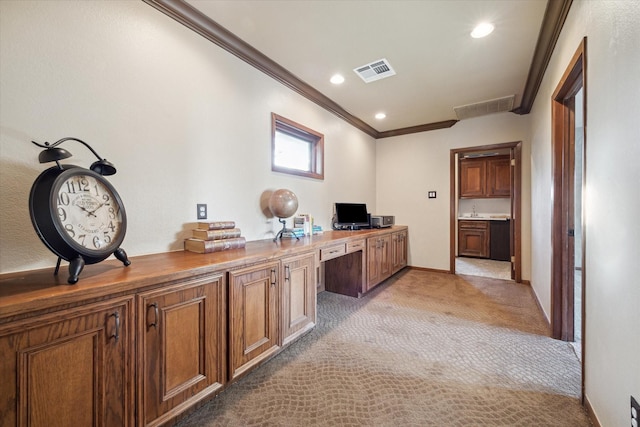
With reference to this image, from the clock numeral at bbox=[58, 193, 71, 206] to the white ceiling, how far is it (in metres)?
1.65

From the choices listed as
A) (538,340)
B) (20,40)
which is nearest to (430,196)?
(538,340)

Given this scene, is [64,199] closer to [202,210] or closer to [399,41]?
[202,210]

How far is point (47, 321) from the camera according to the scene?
933 mm

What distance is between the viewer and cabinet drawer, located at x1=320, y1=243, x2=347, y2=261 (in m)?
2.44

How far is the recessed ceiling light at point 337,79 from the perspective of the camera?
9.56 feet

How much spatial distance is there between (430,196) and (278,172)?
116 inches

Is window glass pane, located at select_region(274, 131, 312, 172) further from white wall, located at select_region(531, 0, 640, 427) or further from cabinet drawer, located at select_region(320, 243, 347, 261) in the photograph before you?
white wall, located at select_region(531, 0, 640, 427)

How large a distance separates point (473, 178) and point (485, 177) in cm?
24

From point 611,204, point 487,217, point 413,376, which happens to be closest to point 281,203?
point 413,376

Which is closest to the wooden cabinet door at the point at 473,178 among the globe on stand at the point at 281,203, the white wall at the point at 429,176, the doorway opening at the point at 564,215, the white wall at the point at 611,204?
the white wall at the point at 429,176

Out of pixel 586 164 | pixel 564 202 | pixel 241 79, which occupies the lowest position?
pixel 564 202

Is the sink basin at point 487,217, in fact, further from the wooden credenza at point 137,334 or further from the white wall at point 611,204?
the wooden credenza at point 137,334

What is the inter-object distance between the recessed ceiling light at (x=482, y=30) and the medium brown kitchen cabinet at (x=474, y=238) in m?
4.54

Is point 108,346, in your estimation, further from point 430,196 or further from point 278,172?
point 430,196
